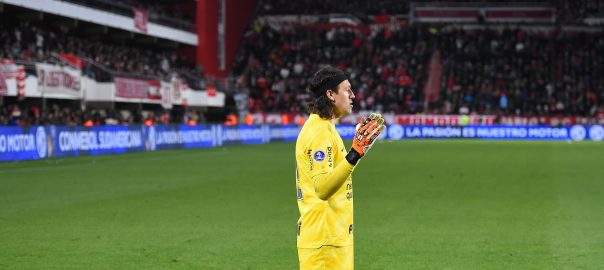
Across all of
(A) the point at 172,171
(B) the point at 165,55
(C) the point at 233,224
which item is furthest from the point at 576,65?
(C) the point at 233,224

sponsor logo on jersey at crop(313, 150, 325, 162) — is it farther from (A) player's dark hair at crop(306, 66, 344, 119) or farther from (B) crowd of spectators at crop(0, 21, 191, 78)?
(B) crowd of spectators at crop(0, 21, 191, 78)

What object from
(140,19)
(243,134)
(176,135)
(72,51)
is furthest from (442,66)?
(176,135)

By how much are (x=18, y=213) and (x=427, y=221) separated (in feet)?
22.0

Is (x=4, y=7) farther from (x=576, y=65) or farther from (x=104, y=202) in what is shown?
(x=576, y=65)

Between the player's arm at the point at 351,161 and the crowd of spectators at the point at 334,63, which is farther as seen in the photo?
the crowd of spectators at the point at 334,63

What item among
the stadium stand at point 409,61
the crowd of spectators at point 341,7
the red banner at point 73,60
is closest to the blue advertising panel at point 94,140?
the red banner at point 73,60

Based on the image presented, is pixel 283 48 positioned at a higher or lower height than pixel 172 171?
higher

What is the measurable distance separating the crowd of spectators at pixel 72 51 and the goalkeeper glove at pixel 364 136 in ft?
106

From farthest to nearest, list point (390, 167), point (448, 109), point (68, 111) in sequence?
point (448, 109) → point (68, 111) → point (390, 167)

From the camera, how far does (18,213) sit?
1419cm

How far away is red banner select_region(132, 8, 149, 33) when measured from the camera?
49.7 m

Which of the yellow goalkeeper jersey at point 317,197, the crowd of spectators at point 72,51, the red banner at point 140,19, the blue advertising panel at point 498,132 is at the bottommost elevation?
the blue advertising panel at point 498,132

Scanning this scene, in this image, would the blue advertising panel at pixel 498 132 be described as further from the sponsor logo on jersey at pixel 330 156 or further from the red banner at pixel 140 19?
the sponsor logo on jersey at pixel 330 156

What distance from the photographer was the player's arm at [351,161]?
15.7 feet
